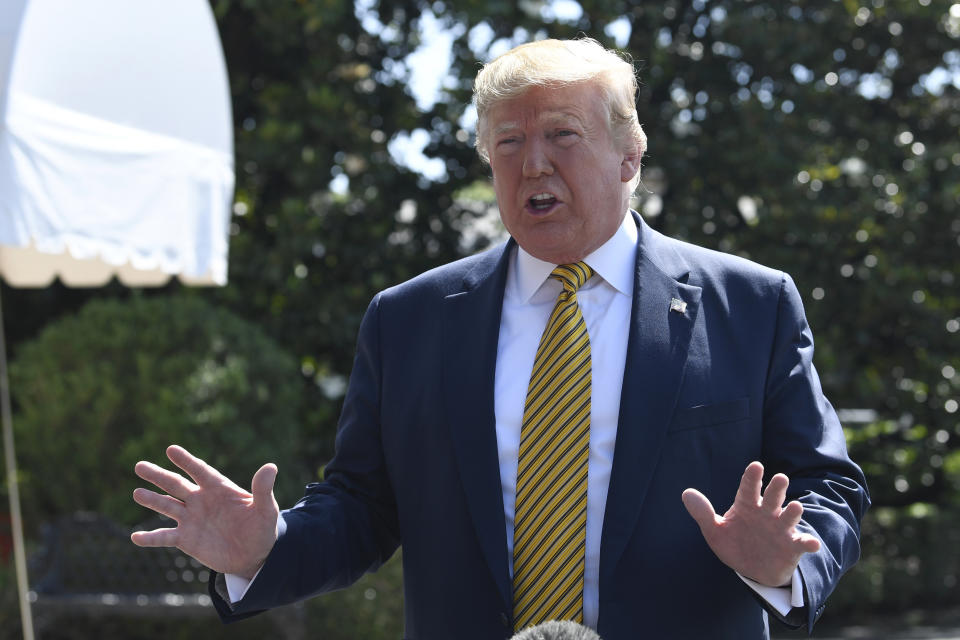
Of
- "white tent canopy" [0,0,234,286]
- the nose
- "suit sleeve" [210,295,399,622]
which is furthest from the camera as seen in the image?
"white tent canopy" [0,0,234,286]

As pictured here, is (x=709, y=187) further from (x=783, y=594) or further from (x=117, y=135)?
(x=783, y=594)

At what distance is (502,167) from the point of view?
2291 millimetres

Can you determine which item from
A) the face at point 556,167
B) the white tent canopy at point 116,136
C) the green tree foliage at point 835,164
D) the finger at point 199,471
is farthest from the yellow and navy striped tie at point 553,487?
the green tree foliage at point 835,164

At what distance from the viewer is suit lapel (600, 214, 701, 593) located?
2.05 metres

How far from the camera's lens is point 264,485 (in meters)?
1.98

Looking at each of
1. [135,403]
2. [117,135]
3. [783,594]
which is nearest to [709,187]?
[135,403]

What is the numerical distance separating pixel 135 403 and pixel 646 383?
16.5 feet

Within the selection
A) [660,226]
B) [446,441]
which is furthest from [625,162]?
[660,226]

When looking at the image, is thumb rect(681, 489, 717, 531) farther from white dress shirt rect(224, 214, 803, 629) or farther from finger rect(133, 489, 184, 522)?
finger rect(133, 489, 184, 522)

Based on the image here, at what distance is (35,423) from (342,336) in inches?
84.9

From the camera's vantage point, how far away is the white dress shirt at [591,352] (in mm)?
2117

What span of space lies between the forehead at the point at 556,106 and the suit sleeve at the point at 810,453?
580 millimetres

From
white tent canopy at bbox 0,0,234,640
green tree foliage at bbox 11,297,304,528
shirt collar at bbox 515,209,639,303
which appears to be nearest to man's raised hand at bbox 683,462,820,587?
shirt collar at bbox 515,209,639,303

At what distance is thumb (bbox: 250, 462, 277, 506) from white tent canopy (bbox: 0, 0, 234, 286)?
1.81 meters
